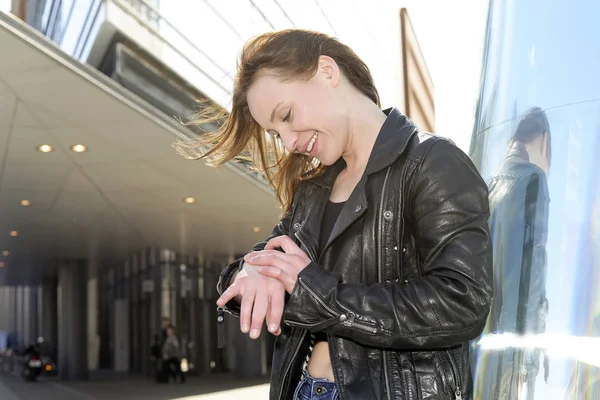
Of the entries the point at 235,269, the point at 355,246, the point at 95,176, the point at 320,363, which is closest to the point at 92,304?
the point at 95,176

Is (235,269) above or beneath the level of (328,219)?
beneath

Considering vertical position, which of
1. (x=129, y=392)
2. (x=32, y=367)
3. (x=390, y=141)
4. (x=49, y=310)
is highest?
(x=390, y=141)

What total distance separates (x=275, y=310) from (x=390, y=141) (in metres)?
0.51

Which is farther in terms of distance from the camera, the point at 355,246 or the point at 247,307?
the point at 355,246

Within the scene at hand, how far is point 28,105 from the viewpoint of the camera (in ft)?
28.2

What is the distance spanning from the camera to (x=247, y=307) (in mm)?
1535

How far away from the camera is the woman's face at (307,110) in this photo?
187 cm

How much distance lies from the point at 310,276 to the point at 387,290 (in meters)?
0.16

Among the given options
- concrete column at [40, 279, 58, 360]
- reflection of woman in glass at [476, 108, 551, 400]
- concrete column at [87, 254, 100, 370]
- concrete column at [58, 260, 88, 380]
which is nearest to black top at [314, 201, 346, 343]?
reflection of woman in glass at [476, 108, 551, 400]

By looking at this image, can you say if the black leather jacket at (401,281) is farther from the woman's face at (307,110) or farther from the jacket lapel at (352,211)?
the woman's face at (307,110)

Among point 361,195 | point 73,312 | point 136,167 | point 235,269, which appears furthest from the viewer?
point 73,312

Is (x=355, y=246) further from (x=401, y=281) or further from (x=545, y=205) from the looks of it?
(x=545, y=205)

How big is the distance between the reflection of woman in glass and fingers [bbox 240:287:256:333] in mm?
895

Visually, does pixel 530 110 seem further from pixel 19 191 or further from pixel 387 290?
pixel 19 191
